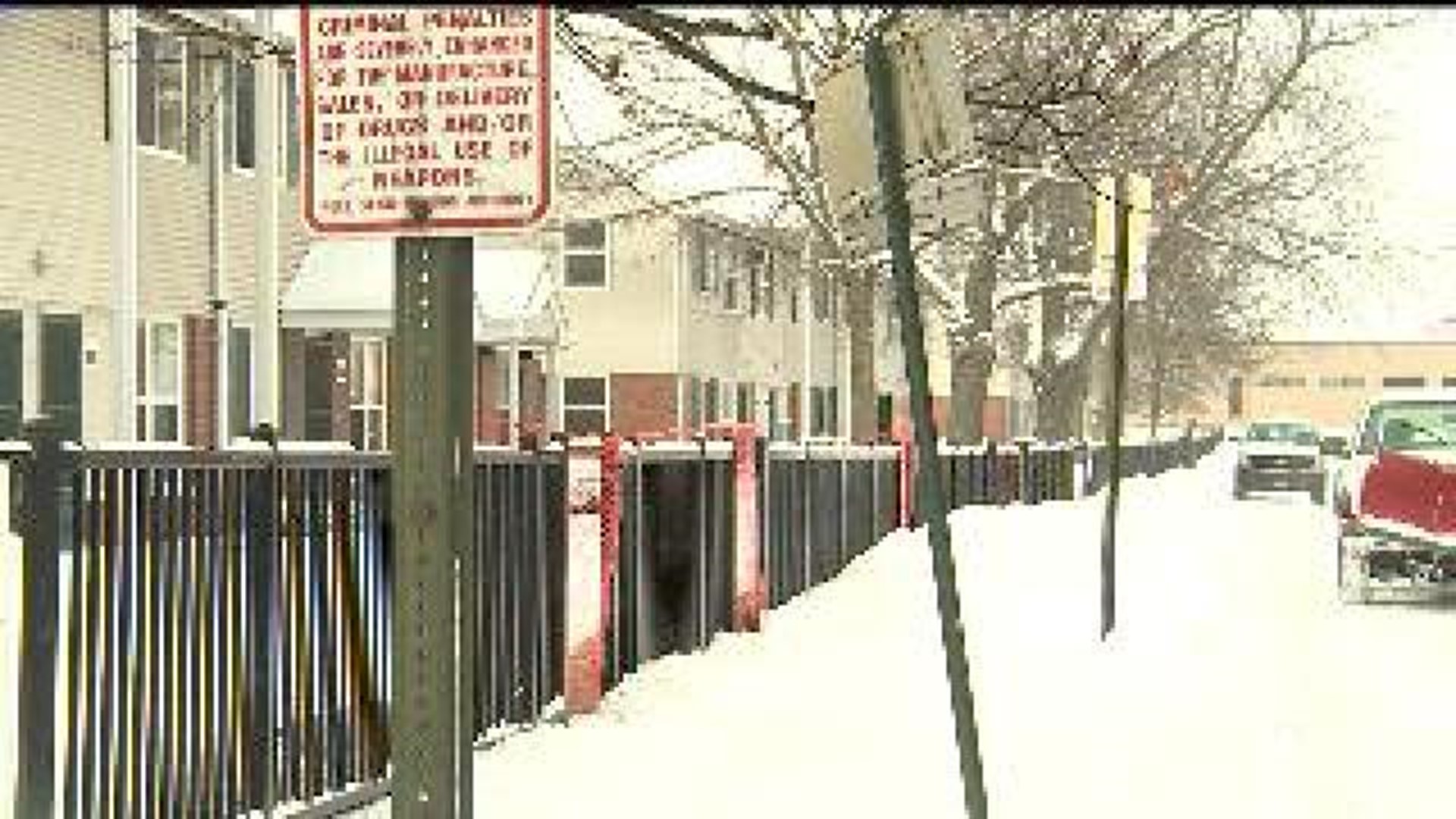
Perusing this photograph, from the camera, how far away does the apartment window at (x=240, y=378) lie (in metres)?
26.3

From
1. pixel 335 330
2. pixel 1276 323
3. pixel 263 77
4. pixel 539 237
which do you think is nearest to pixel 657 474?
pixel 263 77

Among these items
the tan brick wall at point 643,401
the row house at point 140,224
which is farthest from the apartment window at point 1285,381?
the row house at point 140,224

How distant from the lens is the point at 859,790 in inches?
351

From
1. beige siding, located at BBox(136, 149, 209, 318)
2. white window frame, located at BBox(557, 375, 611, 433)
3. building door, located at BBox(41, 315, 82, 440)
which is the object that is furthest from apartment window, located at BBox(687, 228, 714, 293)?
building door, located at BBox(41, 315, 82, 440)

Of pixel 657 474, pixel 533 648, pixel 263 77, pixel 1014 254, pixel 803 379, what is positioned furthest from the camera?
pixel 803 379

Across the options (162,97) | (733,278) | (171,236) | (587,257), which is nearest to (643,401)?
(587,257)

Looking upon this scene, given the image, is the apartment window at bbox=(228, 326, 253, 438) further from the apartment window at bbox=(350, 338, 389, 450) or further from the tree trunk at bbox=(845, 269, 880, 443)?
the tree trunk at bbox=(845, 269, 880, 443)

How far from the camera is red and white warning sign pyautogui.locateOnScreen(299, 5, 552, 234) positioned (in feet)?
13.7

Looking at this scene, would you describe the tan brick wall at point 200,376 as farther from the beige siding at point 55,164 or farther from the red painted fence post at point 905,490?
the red painted fence post at point 905,490

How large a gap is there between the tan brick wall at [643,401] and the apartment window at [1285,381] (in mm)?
105607

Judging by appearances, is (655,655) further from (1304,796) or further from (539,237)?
(539,237)

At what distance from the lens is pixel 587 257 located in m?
45.5

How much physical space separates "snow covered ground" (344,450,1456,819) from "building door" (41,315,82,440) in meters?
8.23

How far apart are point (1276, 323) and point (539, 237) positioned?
40768 mm
